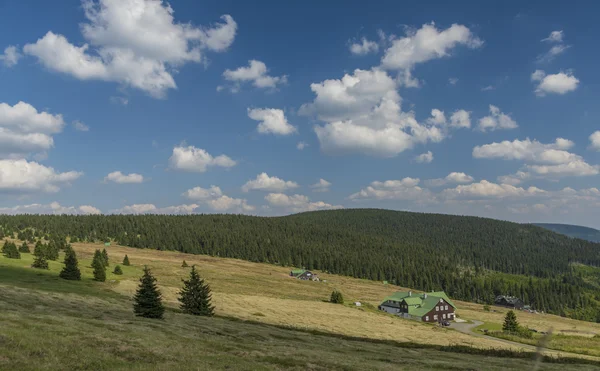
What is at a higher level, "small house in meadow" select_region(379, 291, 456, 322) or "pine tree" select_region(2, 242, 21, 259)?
"pine tree" select_region(2, 242, 21, 259)

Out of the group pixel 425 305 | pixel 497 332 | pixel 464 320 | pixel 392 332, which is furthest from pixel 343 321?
pixel 464 320

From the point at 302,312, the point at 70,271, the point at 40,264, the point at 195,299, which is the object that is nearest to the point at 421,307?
the point at 302,312

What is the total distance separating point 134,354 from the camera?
2186 cm

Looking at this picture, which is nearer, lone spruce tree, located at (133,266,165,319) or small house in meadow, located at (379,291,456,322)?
lone spruce tree, located at (133,266,165,319)

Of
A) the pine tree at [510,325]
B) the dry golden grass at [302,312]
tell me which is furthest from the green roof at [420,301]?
the pine tree at [510,325]

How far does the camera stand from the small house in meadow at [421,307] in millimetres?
115000

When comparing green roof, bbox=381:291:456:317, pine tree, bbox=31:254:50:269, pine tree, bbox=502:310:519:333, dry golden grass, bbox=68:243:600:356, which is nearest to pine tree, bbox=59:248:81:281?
dry golden grass, bbox=68:243:600:356

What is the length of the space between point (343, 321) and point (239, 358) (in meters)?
57.4

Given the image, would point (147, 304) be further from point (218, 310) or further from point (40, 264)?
point (40, 264)

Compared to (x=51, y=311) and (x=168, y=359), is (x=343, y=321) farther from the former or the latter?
(x=168, y=359)

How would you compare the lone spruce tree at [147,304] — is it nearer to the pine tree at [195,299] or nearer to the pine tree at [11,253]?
the pine tree at [195,299]

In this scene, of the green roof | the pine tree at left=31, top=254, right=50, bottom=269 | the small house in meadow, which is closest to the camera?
the pine tree at left=31, top=254, right=50, bottom=269

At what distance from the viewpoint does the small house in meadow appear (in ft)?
377

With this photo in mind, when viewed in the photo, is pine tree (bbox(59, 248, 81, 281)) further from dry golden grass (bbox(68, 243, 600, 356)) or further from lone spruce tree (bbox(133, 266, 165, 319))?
lone spruce tree (bbox(133, 266, 165, 319))
